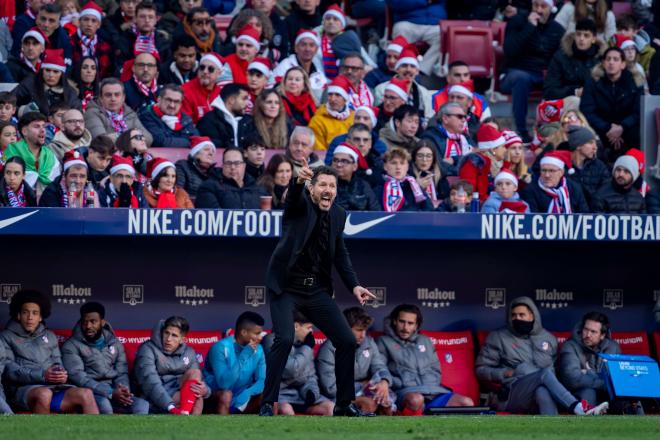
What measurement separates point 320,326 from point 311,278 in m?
0.31

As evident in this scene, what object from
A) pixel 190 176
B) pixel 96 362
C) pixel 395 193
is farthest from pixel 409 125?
pixel 96 362

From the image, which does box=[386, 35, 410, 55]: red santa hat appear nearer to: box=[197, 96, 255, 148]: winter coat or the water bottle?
box=[197, 96, 255, 148]: winter coat

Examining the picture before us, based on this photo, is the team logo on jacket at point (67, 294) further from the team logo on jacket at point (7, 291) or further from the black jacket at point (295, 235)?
the black jacket at point (295, 235)

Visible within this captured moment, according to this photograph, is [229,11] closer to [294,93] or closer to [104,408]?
[294,93]

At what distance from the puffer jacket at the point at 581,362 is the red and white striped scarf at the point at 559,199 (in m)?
0.97

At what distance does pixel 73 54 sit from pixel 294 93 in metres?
2.15

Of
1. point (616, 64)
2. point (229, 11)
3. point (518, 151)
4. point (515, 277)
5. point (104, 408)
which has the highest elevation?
point (229, 11)

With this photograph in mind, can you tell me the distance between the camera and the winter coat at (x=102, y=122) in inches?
464

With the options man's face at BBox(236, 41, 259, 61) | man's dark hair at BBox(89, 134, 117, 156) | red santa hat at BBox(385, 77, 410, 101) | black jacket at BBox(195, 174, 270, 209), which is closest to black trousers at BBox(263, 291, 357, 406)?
black jacket at BBox(195, 174, 270, 209)

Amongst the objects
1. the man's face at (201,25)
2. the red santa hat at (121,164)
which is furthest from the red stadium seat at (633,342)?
the man's face at (201,25)

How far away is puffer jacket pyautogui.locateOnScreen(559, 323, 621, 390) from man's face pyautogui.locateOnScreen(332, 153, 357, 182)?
7.35 ft

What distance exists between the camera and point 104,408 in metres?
10.0

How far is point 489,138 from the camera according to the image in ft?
40.1

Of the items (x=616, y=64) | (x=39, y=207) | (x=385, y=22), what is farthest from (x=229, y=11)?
(x=39, y=207)
